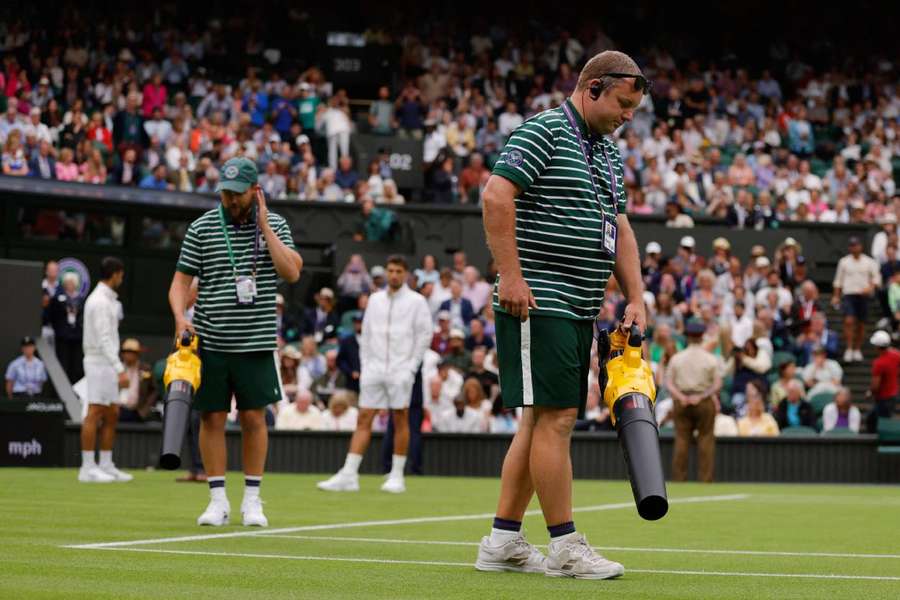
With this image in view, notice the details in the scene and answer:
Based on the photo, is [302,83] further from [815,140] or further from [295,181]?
[815,140]

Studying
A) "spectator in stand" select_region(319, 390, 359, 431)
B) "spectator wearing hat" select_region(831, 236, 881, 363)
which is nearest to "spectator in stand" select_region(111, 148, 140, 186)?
"spectator in stand" select_region(319, 390, 359, 431)

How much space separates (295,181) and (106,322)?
41.4 ft

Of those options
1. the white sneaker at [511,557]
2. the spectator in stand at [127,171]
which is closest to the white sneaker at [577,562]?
the white sneaker at [511,557]

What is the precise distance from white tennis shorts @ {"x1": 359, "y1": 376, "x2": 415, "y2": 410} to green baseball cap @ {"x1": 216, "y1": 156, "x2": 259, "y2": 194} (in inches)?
252

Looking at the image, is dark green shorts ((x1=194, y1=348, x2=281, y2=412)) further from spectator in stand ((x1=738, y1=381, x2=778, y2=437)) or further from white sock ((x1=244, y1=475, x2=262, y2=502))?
spectator in stand ((x1=738, y1=381, x2=778, y2=437))

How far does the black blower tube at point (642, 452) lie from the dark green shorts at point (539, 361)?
0.21 metres

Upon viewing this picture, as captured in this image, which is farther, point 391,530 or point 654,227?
point 654,227

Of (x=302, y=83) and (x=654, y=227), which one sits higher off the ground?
(x=302, y=83)

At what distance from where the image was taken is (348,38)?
36.0 m

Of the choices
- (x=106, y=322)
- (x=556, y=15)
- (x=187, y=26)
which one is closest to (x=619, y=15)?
(x=556, y=15)

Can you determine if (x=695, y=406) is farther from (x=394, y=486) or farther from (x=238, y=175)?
(x=238, y=175)

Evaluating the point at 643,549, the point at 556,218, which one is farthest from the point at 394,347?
the point at 556,218

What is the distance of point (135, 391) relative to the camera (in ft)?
70.0

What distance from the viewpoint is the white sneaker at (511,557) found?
23.4ft
